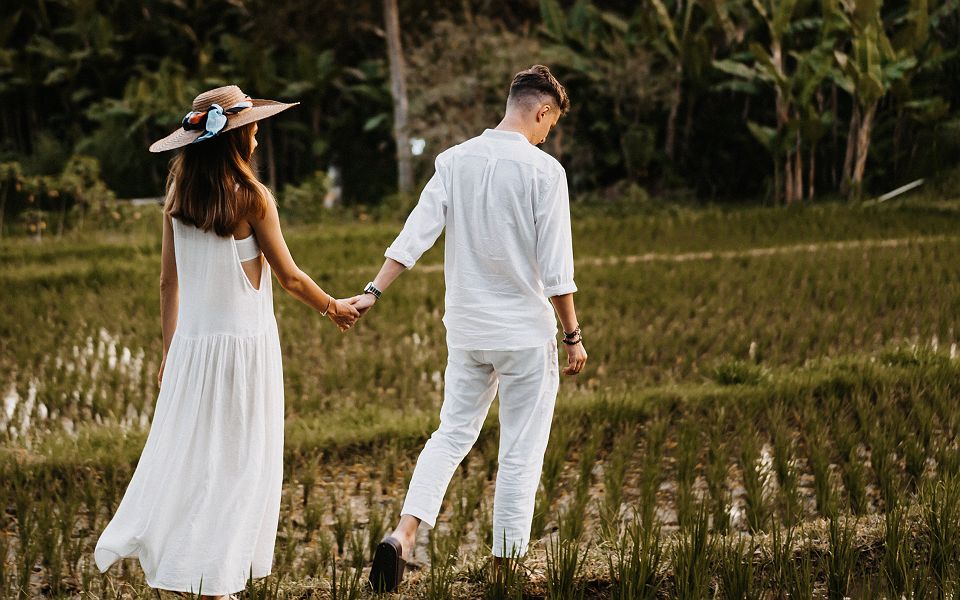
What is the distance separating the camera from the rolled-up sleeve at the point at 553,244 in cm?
269

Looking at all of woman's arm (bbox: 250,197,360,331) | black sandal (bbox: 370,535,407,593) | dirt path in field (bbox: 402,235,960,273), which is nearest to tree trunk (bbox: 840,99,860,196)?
dirt path in field (bbox: 402,235,960,273)

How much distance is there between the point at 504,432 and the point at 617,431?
1754 mm

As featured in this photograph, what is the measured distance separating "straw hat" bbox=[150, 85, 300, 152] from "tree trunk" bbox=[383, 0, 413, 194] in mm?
11862

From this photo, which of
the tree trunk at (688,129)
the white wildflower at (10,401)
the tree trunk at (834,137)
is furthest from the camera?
the tree trunk at (688,129)

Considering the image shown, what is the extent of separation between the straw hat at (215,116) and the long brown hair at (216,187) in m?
0.03

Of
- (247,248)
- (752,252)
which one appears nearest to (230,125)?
(247,248)

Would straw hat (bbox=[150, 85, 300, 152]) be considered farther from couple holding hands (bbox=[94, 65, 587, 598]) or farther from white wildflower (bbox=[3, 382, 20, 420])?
white wildflower (bbox=[3, 382, 20, 420])

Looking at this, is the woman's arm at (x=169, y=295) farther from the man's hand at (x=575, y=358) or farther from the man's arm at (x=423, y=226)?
the man's hand at (x=575, y=358)

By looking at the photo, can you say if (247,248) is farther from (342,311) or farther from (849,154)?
(849,154)

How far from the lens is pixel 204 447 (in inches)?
103

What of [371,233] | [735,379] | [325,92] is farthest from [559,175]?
[325,92]

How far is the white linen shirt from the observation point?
2711 mm

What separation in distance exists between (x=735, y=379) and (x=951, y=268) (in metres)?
3.64

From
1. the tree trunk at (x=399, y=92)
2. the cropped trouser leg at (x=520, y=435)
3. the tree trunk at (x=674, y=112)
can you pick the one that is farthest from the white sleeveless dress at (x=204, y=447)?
the tree trunk at (x=674, y=112)
